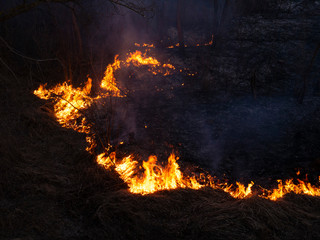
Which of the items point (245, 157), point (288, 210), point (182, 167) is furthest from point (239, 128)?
point (288, 210)

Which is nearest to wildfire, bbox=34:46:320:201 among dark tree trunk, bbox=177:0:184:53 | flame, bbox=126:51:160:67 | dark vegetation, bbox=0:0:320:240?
dark vegetation, bbox=0:0:320:240

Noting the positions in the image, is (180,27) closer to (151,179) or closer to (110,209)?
(151,179)

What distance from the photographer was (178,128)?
24.3 feet

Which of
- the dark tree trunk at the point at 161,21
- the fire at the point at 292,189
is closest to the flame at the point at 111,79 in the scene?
the dark tree trunk at the point at 161,21

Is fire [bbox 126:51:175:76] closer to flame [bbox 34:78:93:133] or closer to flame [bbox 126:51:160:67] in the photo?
flame [bbox 126:51:160:67]

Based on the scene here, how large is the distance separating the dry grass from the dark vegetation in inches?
0.7

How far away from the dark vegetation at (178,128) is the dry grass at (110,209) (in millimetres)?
17

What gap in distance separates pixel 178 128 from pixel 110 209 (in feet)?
14.6

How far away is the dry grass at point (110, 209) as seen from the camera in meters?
2.93

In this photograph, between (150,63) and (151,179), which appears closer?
(151,179)

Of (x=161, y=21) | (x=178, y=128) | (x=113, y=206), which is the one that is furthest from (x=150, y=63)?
(x=113, y=206)

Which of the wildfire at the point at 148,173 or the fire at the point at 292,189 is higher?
the wildfire at the point at 148,173

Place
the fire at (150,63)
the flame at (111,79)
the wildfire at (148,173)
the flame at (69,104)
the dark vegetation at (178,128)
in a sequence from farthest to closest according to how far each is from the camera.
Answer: the fire at (150,63), the flame at (111,79), the flame at (69,104), the wildfire at (148,173), the dark vegetation at (178,128)

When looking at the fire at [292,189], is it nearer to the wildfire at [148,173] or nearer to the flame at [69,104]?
the wildfire at [148,173]
